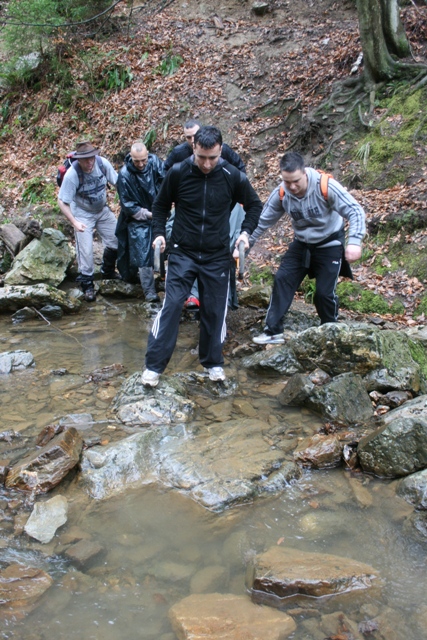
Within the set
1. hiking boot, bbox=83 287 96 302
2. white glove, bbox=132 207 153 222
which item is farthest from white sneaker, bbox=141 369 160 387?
hiking boot, bbox=83 287 96 302

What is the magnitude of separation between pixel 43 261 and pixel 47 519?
5.58 m

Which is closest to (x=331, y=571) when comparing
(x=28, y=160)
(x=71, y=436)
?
(x=71, y=436)

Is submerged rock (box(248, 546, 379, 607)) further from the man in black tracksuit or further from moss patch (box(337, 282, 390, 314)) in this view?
moss patch (box(337, 282, 390, 314))

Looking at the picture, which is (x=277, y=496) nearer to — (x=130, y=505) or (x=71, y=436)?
(x=130, y=505)

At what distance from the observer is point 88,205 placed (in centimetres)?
729

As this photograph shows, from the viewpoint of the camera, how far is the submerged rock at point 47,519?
3.08 m

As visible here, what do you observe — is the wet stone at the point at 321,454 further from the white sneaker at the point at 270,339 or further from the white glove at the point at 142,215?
the white glove at the point at 142,215

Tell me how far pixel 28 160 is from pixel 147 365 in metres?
10.5

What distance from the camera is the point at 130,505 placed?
343 cm

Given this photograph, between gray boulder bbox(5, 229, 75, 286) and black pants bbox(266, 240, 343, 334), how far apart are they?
3953 mm

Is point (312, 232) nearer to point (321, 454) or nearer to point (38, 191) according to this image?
point (321, 454)

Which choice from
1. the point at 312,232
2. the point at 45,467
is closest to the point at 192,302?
the point at 312,232

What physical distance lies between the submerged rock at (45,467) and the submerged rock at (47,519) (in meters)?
0.17

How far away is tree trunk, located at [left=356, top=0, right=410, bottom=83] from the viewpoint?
930 cm
